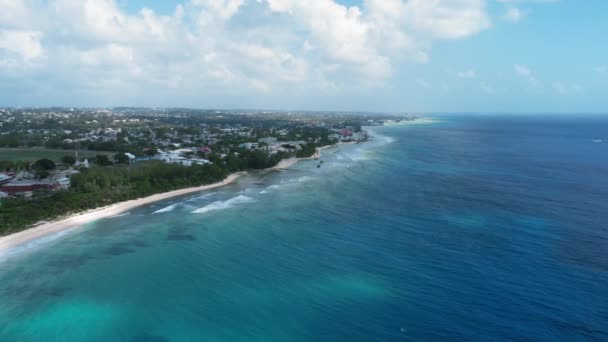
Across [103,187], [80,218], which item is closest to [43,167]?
[103,187]

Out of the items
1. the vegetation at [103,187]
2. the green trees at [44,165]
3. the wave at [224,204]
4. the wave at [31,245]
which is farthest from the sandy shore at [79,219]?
the green trees at [44,165]

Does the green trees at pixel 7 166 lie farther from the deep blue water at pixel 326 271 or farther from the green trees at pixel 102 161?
the deep blue water at pixel 326 271

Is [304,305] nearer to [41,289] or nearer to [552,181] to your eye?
[41,289]

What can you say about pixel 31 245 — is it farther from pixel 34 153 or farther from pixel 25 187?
pixel 34 153

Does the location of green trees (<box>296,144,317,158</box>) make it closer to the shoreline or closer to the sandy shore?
the shoreline

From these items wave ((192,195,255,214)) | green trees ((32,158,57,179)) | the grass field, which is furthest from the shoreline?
the grass field

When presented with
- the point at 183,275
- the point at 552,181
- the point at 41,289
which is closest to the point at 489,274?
the point at 183,275
